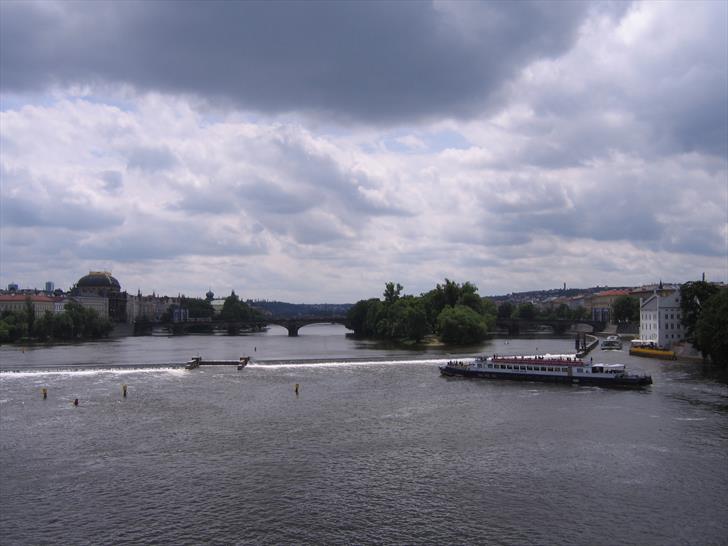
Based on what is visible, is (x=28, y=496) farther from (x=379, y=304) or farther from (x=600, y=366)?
(x=379, y=304)

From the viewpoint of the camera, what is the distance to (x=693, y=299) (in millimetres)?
115312

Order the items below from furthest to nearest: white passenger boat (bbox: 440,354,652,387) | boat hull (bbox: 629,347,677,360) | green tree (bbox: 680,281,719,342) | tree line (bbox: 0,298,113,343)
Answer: tree line (bbox: 0,298,113,343), green tree (bbox: 680,281,719,342), boat hull (bbox: 629,347,677,360), white passenger boat (bbox: 440,354,652,387)

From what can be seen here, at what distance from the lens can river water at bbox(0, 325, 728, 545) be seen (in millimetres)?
32281

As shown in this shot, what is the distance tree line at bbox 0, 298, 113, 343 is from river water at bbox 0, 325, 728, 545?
324 ft

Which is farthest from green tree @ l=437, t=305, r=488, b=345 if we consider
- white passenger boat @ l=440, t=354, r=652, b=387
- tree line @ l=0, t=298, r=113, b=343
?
tree line @ l=0, t=298, r=113, b=343

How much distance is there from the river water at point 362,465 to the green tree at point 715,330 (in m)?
17.4

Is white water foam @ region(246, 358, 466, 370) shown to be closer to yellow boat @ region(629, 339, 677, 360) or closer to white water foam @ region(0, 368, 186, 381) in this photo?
white water foam @ region(0, 368, 186, 381)

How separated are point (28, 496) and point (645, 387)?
6352cm

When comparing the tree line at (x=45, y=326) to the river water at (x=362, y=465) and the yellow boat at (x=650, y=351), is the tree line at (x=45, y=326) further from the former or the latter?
the yellow boat at (x=650, y=351)

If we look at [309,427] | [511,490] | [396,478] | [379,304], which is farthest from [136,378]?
[379,304]

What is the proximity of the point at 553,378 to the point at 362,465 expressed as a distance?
160ft

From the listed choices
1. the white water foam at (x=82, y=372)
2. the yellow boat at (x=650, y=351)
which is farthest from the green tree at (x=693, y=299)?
the white water foam at (x=82, y=372)

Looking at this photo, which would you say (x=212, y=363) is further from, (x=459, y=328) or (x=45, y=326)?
(x=45, y=326)

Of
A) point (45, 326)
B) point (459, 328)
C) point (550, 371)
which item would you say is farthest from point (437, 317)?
point (45, 326)
